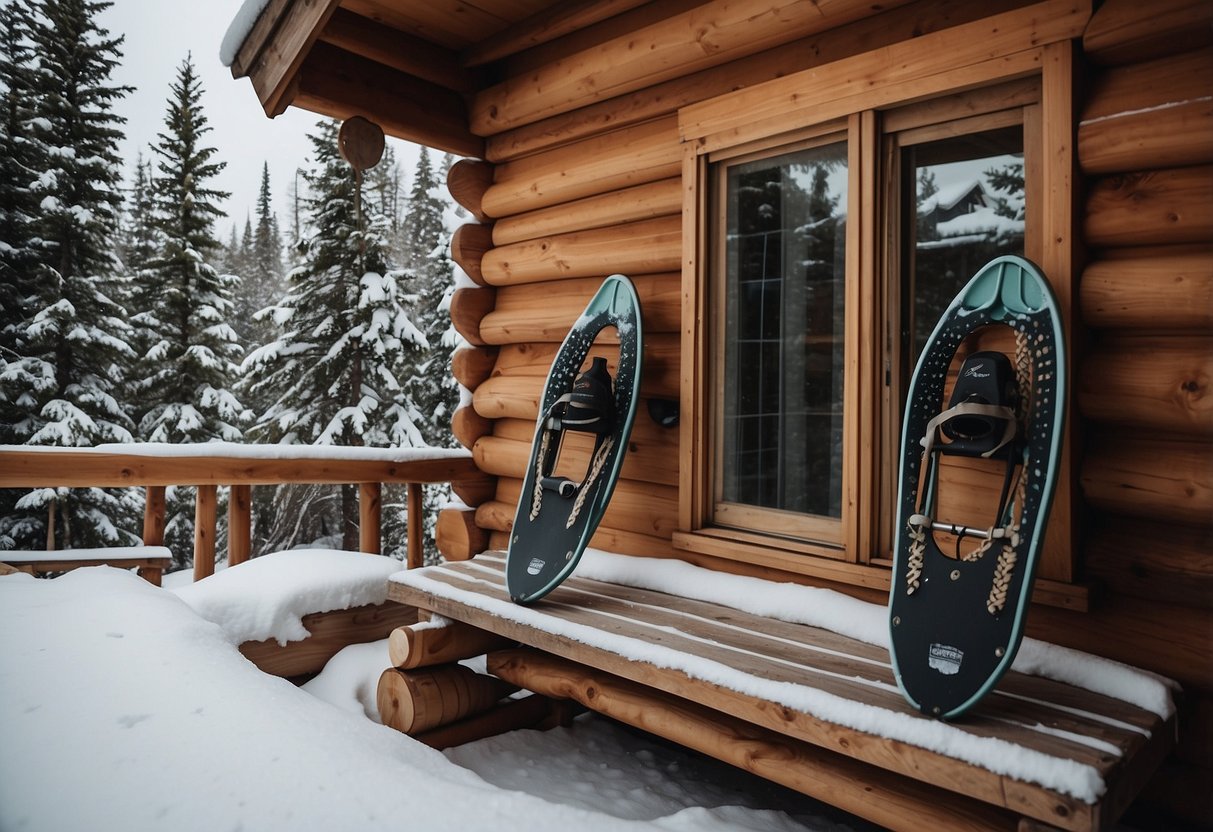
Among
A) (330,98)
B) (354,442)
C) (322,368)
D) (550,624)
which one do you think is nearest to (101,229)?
(322,368)

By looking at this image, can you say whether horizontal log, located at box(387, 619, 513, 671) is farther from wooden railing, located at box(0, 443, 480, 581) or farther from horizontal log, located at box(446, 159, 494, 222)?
horizontal log, located at box(446, 159, 494, 222)

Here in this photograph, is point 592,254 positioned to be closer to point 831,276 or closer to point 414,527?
point 831,276

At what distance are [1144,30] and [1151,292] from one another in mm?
685

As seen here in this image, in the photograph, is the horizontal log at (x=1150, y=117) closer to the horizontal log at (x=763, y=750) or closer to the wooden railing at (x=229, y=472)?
the horizontal log at (x=763, y=750)

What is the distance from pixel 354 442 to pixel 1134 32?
10.7 metres

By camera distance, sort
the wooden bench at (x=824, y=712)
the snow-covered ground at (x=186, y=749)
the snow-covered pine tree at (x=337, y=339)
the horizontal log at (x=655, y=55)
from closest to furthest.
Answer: the snow-covered ground at (x=186, y=749), the wooden bench at (x=824, y=712), the horizontal log at (x=655, y=55), the snow-covered pine tree at (x=337, y=339)

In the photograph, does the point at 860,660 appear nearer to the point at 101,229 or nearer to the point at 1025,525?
the point at 1025,525

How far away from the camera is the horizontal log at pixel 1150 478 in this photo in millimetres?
1871

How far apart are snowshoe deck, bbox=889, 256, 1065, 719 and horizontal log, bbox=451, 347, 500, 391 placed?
2.58 m

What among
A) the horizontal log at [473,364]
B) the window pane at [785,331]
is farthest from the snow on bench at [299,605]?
the window pane at [785,331]

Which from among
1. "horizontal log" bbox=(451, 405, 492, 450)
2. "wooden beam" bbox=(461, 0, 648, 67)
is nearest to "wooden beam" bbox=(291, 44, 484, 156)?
"wooden beam" bbox=(461, 0, 648, 67)

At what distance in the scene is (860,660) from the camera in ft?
6.79

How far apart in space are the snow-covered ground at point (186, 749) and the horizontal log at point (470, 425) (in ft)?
6.26

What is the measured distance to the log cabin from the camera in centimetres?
192
